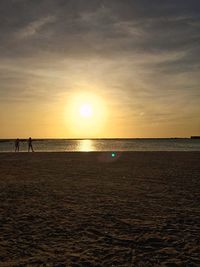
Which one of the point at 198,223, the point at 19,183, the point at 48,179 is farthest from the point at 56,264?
the point at 48,179

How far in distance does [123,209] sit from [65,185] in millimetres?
5259

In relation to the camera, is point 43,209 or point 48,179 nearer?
point 43,209

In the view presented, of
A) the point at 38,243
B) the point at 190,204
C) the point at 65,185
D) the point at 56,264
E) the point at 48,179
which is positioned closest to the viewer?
the point at 56,264

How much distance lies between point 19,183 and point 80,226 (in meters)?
7.96

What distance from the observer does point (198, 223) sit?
7496 millimetres

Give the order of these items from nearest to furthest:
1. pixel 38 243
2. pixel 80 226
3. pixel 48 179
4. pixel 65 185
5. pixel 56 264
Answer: pixel 56 264
pixel 38 243
pixel 80 226
pixel 65 185
pixel 48 179

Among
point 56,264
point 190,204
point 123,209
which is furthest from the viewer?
point 190,204

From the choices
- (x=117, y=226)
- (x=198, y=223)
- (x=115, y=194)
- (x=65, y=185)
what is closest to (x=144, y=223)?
(x=117, y=226)

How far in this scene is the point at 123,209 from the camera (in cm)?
905

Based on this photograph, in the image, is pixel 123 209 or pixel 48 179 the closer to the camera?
pixel 123 209

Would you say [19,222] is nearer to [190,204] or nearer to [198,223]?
[198,223]

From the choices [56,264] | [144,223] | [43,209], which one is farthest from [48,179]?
[56,264]

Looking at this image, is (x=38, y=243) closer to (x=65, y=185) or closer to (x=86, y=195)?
(x=86, y=195)

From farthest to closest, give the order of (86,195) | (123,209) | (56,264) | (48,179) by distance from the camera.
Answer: (48,179) < (86,195) < (123,209) < (56,264)
